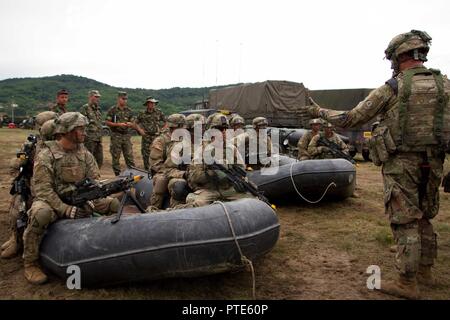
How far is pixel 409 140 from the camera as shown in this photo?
312cm

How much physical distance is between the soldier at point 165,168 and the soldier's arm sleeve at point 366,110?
6.67ft

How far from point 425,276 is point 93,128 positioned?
5.96m

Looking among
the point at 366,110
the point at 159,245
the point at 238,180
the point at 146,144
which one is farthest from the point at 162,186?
the point at 146,144

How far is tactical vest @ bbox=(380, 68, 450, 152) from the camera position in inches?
121

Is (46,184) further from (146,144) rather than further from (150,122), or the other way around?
(146,144)

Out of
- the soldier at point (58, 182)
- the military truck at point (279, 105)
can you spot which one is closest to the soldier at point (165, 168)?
the soldier at point (58, 182)

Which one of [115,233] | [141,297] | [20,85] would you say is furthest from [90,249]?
[20,85]

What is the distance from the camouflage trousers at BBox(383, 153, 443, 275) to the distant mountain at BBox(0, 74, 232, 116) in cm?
3676

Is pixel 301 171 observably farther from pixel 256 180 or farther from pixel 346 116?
pixel 346 116

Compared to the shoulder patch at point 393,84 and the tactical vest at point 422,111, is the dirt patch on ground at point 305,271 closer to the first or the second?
the tactical vest at point 422,111

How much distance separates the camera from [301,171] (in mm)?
5918

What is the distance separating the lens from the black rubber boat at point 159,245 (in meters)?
2.99

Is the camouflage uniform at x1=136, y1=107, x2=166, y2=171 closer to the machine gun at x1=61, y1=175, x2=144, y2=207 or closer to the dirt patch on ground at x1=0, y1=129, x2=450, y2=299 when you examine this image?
the dirt patch on ground at x1=0, y1=129, x2=450, y2=299

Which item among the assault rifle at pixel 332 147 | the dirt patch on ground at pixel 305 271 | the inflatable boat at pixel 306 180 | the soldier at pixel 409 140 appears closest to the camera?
the soldier at pixel 409 140
